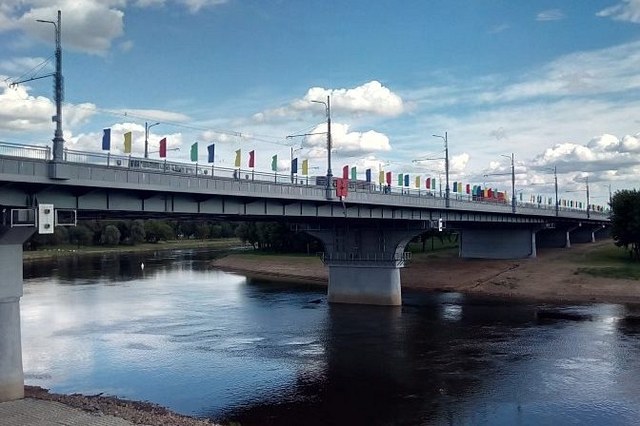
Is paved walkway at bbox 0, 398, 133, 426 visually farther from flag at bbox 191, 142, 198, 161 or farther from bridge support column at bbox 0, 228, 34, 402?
flag at bbox 191, 142, 198, 161

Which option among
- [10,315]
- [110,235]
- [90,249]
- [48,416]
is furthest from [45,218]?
[110,235]

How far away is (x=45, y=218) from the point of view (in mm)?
28312

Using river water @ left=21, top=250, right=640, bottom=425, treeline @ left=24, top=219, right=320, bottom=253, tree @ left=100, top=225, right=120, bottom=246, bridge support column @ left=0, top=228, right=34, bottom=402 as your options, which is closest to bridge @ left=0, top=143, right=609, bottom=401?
bridge support column @ left=0, top=228, right=34, bottom=402

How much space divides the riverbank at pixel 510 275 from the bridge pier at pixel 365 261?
17.7 m

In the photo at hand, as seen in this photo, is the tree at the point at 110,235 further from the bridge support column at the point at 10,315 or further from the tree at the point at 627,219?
the bridge support column at the point at 10,315

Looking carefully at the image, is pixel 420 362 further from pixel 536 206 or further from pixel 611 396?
pixel 536 206

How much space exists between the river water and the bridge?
17.1 ft

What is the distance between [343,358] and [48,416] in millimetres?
20693

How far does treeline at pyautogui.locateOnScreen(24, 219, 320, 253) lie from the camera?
422ft

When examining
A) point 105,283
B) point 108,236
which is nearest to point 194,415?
point 105,283

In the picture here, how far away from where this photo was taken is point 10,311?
94.6 feet

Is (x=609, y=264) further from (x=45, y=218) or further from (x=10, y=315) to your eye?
(x=10, y=315)

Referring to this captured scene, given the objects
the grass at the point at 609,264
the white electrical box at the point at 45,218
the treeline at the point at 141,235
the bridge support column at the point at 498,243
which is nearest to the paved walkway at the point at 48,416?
the white electrical box at the point at 45,218

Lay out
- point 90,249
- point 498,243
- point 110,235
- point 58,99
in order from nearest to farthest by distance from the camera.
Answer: point 58,99, point 498,243, point 90,249, point 110,235
